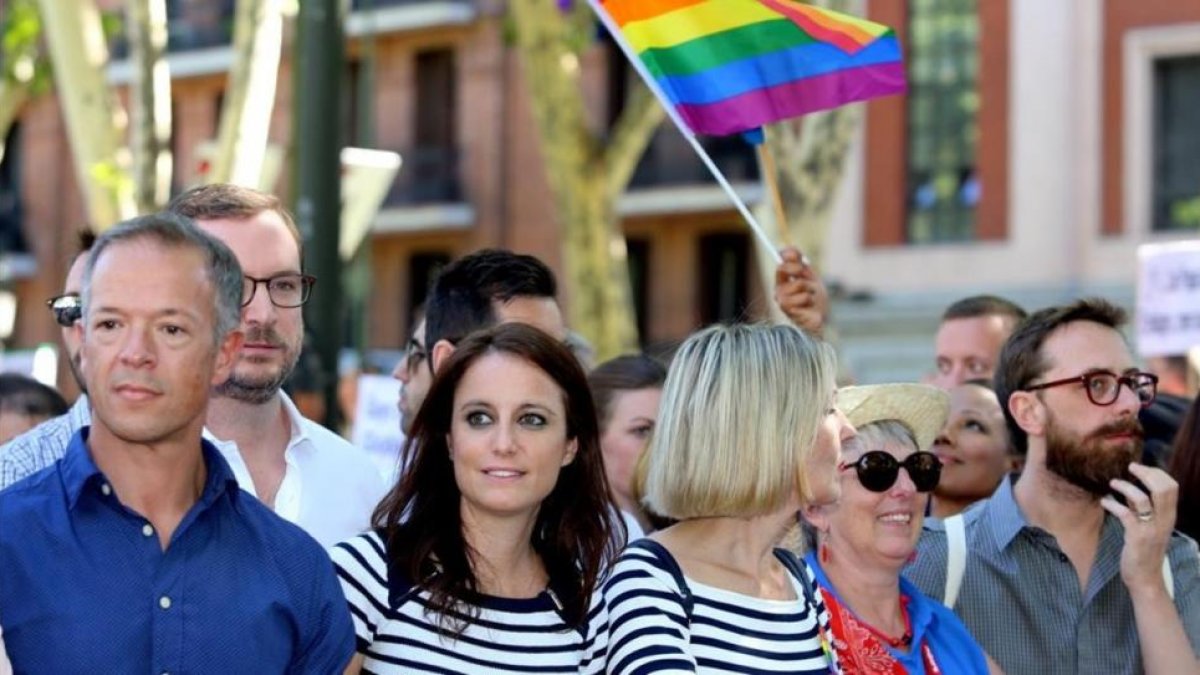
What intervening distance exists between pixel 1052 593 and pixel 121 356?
2.93 meters

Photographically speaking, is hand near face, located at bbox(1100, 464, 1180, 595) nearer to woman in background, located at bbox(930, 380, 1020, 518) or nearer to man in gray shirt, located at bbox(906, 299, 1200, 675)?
man in gray shirt, located at bbox(906, 299, 1200, 675)

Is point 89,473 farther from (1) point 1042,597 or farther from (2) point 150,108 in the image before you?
(2) point 150,108

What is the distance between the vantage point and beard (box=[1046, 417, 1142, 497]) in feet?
19.1

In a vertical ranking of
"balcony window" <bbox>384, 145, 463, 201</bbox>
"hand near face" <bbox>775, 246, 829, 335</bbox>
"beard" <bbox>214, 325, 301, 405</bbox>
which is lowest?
"beard" <bbox>214, 325, 301, 405</bbox>

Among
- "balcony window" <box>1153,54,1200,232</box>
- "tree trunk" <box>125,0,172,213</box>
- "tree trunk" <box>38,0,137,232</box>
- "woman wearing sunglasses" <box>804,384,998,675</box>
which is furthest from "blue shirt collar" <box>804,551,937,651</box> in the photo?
"balcony window" <box>1153,54,1200,232</box>

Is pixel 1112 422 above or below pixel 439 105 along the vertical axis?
below

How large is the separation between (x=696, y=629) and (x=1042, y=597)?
154 cm

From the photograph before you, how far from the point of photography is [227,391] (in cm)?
512

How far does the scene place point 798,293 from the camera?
6102mm

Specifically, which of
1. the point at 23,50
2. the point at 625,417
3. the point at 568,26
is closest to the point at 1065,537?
the point at 625,417

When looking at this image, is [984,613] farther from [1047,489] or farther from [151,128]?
[151,128]

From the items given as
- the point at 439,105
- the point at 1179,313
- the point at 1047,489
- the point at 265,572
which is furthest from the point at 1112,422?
the point at 439,105

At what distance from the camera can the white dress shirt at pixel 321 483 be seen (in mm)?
5121

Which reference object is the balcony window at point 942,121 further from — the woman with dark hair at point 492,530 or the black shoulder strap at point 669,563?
the black shoulder strap at point 669,563
